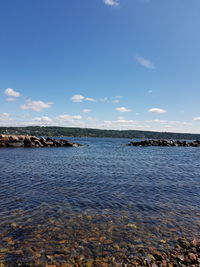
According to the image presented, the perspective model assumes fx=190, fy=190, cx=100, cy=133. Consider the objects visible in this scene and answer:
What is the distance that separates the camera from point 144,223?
9.77m

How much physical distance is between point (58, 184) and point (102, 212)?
6964 mm

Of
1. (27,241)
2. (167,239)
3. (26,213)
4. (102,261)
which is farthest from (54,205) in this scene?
(167,239)

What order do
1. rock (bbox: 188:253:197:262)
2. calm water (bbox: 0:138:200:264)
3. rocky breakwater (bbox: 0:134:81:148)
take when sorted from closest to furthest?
rock (bbox: 188:253:197:262) < calm water (bbox: 0:138:200:264) < rocky breakwater (bbox: 0:134:81:148)

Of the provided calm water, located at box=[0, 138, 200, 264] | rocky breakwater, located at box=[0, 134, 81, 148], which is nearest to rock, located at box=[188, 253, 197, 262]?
calm water, located at box=[0, 138, 200, 264]

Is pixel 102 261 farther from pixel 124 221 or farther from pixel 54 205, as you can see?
pixel 54 205

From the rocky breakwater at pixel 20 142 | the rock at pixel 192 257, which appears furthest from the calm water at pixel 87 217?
the rocky breakwater at pixel 20 142

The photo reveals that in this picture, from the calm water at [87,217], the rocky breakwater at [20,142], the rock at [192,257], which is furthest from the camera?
the rocky breakwater at [20,142]

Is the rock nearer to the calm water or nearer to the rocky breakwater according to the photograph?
the calm water

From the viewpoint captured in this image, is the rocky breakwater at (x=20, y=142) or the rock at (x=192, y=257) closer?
the rock at (x=192, y=257)

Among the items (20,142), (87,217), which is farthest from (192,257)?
(20,142)

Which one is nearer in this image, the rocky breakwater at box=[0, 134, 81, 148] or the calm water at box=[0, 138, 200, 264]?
the calm water at box=[0, 138, 200, 264]

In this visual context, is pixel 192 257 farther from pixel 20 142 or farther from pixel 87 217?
pixel 20 142

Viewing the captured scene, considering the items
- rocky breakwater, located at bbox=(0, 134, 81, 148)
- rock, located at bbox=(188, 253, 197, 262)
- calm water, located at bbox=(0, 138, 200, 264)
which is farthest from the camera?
rocky breakwater, located at bbox=(0, 134, 81, 148)

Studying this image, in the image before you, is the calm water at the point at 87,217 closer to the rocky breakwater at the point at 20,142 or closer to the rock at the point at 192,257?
the rock at the point at 192,257
